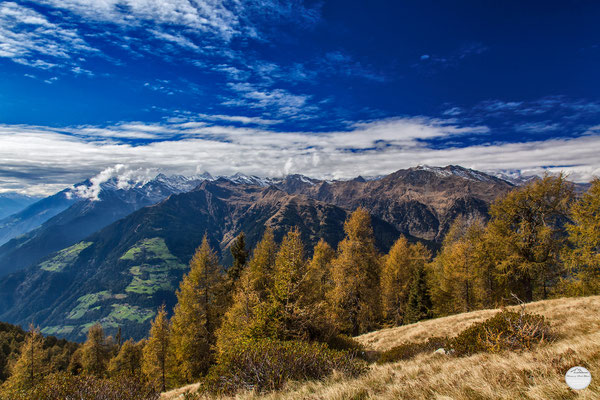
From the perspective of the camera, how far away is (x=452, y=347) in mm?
11344

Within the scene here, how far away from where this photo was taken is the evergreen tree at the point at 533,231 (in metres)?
24.9

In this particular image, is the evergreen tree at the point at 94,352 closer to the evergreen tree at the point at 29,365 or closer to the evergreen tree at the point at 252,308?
the evergreen tree at the point at 29,365

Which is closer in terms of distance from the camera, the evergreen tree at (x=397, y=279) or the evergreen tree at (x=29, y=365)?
the evergreen tree at (x=29, y=365)

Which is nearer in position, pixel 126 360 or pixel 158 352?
pixel 158 352

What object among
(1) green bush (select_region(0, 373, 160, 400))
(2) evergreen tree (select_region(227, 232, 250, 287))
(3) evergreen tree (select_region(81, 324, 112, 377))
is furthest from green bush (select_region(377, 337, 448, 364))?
(3) evergreen tree (select_region(81, 324, 112, 377))

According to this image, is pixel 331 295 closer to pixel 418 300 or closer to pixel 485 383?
pixel 418 300

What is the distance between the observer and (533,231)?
2580 centimetres

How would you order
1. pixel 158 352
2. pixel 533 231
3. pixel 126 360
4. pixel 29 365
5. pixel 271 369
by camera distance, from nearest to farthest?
pixel 271 369
pixel 533 231
pixel 158 352
pixel 29 365
pixel 126 360

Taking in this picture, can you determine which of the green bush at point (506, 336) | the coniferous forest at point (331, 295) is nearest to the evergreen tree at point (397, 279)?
the coniferous forest at point (331, 295)

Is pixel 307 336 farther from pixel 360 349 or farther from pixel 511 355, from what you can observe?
pixel 511 355

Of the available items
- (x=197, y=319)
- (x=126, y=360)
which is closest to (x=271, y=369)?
(x=197, y=319)

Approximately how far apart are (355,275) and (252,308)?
1245cm

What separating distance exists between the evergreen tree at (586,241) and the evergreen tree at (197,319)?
112 feet

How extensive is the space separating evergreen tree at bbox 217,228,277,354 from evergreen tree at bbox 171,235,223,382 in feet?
11.7
